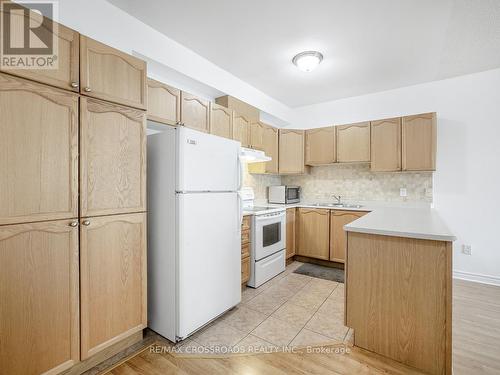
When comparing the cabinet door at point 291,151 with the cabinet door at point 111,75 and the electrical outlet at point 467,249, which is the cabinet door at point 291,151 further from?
the cabinet door at point 111,75

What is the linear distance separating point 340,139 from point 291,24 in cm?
210

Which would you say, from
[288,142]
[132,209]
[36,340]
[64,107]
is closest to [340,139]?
[288,142]

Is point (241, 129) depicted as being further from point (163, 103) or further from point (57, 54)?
point (57, 54)

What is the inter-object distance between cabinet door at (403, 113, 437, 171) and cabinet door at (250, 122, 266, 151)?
2.02 metres

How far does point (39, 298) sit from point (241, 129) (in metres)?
2.66

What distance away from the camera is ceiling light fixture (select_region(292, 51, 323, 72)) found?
273 cm

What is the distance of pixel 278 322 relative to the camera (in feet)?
7.15

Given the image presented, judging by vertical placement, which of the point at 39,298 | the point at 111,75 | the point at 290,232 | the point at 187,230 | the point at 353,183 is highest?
the point at 111,75

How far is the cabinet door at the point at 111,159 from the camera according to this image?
1525mm

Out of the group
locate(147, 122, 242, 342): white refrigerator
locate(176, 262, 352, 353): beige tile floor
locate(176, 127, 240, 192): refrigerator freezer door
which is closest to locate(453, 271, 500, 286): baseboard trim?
locate(176, 262, 352, 353): beige tile floor

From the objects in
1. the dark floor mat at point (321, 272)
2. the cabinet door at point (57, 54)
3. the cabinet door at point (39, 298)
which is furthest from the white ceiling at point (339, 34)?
the dark floor mat at point (321, 272)

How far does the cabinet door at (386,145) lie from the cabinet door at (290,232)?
4.53 ft

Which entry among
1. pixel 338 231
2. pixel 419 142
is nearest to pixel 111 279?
pixel 338 231

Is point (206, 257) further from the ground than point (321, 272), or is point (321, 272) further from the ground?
point (206, 257)
